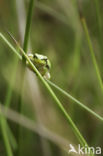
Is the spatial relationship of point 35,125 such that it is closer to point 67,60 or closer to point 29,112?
point 29,112

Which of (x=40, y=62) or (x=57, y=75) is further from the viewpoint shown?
(x=57, y=75)

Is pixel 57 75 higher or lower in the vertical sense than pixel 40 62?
lower

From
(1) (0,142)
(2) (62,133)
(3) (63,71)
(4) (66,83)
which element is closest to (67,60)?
(3) (63,71)

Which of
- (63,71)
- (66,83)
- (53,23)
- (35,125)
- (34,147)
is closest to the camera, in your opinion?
Answer: (35,125)

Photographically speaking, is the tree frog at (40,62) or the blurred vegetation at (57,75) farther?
the blurred vegetation at (57,75)

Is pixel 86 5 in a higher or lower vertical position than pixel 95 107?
higher

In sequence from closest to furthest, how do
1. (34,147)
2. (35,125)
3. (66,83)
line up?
(35,125) → (34,147) → (66,83)

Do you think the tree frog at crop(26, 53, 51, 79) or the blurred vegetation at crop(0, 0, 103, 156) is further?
the blurred vegetation at crop(0, 0, 103, 156)

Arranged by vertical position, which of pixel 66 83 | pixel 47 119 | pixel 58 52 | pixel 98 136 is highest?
pixel 58 52
